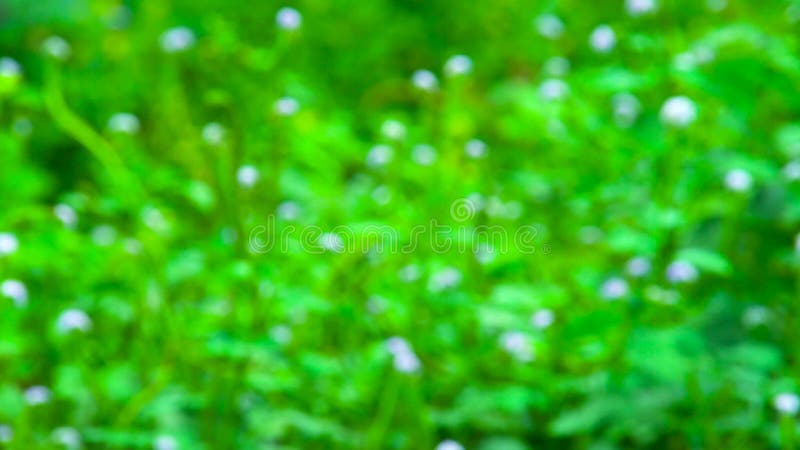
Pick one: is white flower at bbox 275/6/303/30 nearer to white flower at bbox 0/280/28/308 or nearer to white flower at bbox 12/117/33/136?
white flower at bbox 0/280/28/308

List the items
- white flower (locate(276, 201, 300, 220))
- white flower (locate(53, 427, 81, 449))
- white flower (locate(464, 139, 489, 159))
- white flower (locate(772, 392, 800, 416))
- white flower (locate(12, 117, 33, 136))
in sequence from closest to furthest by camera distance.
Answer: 1. white flower (locate(772, 392, 800, 416))
2. white flower (locate(53, 427, 81, 449))
3. white flower (locate(276, 201, 300, 220))
4. white flower (locate(464, 139, 489, 159))
5. white flower (locate(12, 117, 33, 136))

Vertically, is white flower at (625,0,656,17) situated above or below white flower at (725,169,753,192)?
above

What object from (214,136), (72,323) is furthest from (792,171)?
(72,323)

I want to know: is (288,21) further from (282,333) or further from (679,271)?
(679,271)

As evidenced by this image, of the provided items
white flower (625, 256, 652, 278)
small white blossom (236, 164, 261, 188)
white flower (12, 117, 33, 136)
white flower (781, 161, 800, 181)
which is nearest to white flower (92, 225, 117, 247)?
white flower (12, 117, 33, 136)

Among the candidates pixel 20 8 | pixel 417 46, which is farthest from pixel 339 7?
pixel 20 8

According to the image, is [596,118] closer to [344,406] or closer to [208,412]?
[344,406]

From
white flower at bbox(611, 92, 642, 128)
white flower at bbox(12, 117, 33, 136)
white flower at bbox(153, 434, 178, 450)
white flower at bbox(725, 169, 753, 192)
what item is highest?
white flower at bbox(12, 117, 33, 136)
